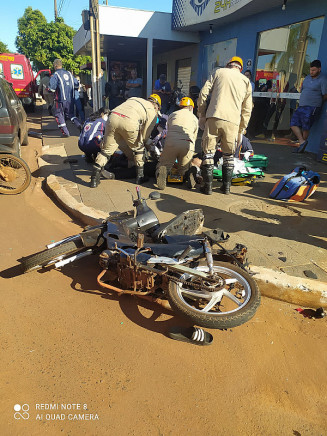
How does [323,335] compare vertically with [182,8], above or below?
below

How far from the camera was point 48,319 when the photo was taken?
2625mm

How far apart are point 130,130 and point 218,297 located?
369cm

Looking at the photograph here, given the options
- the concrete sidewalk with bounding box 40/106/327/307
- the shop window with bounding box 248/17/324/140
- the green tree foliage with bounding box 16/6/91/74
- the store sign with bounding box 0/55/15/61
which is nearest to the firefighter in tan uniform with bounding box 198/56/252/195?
the concrete sidewalk with bounding box 40/106/327/307

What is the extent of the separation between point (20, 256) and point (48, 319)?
1.21m

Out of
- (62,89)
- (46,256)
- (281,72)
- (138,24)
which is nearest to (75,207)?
(46,256)

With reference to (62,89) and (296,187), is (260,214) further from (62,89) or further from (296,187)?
(62,89)

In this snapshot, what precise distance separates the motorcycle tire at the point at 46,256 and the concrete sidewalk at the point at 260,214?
118 centimetres

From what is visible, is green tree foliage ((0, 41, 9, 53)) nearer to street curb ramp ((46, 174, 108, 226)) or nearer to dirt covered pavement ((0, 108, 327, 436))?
street curb ramp ((46, 174, 108, 226))

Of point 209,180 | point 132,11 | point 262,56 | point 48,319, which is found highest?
point 132,11

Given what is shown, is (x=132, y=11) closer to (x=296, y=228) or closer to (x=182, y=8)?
(x=182, y=8)

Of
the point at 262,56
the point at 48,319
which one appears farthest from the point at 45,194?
the point at 262,56

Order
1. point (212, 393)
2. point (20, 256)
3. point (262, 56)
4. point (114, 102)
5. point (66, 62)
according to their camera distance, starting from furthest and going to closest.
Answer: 1. point (66, 62)
2. point (114, 102)
3. point (262, 56)
4. point (20, 256)
5. point (212, 393)

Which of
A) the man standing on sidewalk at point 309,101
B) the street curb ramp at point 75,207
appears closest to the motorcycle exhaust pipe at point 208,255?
the street curb ramp at point 75,207

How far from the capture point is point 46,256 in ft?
9.73
